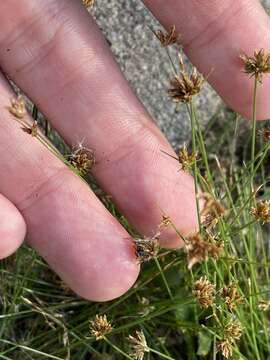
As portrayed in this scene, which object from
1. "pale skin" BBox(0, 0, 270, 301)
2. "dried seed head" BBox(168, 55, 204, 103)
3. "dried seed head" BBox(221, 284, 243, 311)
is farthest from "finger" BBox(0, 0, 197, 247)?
"dried seed head" BBox(168, 55, 204, 103)

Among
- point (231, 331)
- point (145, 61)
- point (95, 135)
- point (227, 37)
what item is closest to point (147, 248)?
point (231, 331)

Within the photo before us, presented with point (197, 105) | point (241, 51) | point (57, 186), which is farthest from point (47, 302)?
point (241, 51)

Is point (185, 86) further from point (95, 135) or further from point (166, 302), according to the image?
point (166, 302)

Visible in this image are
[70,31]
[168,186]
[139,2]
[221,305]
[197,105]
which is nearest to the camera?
[221,305]

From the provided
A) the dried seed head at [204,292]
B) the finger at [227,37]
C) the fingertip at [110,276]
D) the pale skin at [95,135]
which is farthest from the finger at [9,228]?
the finger at [227,37]

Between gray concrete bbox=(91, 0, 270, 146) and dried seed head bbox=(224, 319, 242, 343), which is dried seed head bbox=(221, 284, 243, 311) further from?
gray concrete bbox=(91, 0, 270, 146)

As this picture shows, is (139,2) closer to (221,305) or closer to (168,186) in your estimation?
(168,186)
